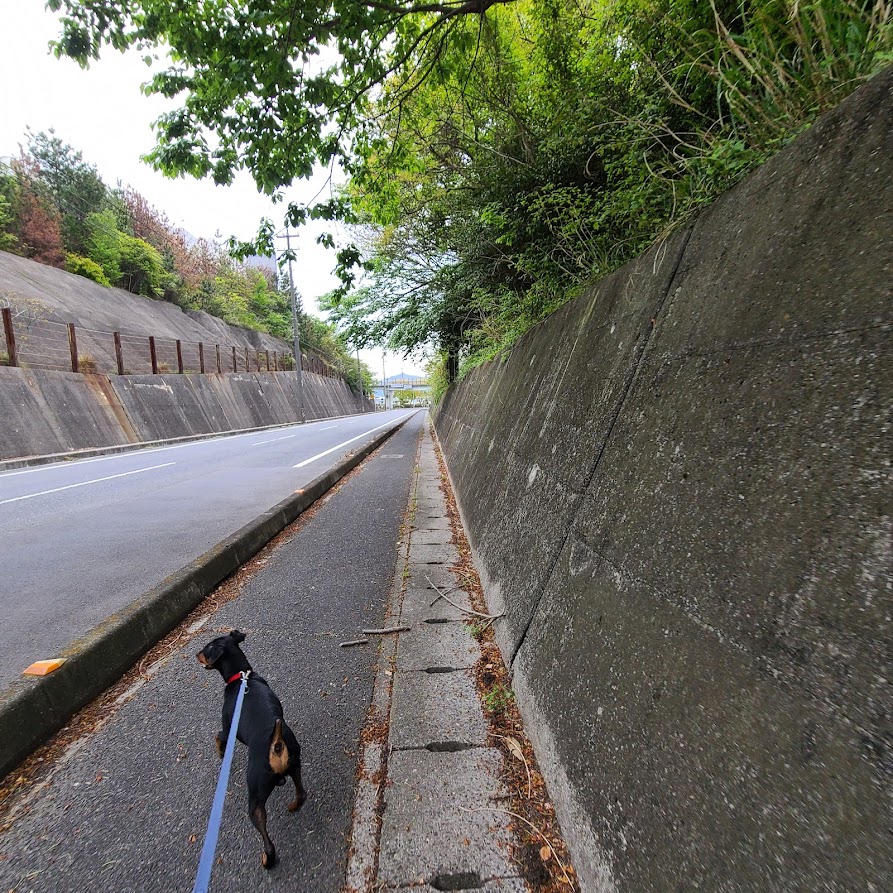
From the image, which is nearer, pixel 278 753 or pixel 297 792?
pixel 278 753

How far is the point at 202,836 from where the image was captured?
5.25 feet

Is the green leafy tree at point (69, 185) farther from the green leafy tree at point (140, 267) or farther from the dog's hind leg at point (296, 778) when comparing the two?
the dog's hind leg at point (296, 778)

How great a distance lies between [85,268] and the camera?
1081 inches

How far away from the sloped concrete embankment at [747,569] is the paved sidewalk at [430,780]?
0.90 ft

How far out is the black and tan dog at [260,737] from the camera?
1488mm

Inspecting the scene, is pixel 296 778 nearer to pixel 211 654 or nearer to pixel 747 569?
pixel 211 654

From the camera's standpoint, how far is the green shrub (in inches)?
1059

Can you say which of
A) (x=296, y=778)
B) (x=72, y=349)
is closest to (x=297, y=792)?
(x=296, y=778)

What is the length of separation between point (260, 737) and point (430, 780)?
70 centimetres

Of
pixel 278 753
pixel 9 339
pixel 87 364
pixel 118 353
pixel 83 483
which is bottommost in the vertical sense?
pixel 278 753

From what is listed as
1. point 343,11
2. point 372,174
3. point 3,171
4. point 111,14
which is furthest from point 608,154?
point 3,171

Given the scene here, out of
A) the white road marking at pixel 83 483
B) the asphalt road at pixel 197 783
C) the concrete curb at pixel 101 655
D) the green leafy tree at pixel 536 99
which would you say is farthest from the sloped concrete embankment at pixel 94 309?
the asphalt road at pixel 197 783

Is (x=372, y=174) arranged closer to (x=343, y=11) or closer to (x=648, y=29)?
(x=343, y=11)

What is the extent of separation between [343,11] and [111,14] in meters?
1.77
